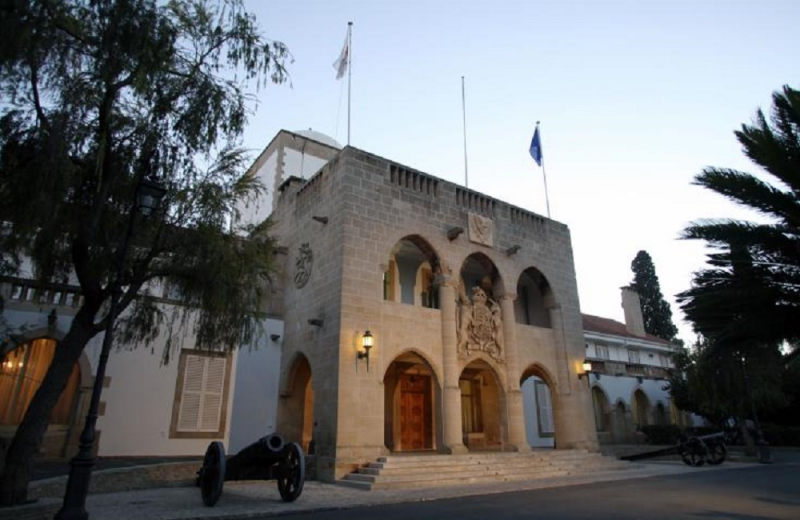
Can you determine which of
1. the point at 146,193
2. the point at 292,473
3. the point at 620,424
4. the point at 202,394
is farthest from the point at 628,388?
the point at 146,193

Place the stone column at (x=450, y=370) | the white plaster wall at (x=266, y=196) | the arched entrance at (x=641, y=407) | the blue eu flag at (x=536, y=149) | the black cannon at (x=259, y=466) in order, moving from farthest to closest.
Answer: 1. the arched entrance at (x=641, y=407)
2. the white plaster wall at (x=266, y=196)
3. the blue eu flag at (x=536, y=149)
4. the stone column at (x=450, y=370)
5. the black cannon at (x=259, y=466)

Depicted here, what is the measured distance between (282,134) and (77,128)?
15.0 meters

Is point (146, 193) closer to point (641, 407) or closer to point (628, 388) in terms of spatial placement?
point (628, 388)

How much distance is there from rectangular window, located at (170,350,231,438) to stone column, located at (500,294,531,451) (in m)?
8.23

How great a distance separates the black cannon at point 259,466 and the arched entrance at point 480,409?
891 centimetres

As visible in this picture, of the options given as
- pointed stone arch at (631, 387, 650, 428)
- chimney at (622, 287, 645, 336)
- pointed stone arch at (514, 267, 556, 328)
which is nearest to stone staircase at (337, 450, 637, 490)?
pointed stone arch at (514, 267, 556, 328)

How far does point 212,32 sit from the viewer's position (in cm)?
834

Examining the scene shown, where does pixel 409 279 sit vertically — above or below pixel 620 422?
above

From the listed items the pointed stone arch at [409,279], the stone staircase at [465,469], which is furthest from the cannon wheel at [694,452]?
the pointed stone arch at [409,279]

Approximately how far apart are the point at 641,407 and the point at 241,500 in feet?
78.4

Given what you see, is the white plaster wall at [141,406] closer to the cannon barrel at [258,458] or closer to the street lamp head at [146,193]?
the cannon barrel at [258,458]

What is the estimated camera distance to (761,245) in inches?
203

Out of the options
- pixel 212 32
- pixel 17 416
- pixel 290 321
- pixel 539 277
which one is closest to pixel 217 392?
pixel 290 321

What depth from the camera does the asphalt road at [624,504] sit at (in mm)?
6832
